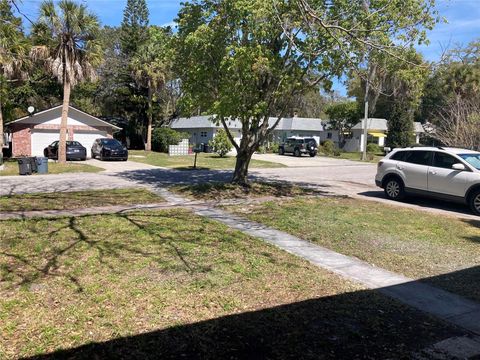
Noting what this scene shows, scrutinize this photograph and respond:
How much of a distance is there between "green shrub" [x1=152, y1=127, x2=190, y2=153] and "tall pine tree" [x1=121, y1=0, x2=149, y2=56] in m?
7.86

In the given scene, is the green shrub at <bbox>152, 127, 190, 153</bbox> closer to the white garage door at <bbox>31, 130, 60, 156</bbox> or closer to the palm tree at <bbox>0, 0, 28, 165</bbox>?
the white garage door at <bbox>31, 130, 60, 156</bbox>

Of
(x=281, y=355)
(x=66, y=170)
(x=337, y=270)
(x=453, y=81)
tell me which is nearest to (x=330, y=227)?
(x=337, y=270)

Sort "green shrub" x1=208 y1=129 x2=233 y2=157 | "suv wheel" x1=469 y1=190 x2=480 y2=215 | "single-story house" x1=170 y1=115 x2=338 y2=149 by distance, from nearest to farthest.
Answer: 1. "suv wheel" x1=469 y1=190 x2=480 y2=215
2. "green shrub" x1=208 y1=129 x2=233 y2=157
3. "single-story house" x1=170 y1=115 x2=338 y2=149

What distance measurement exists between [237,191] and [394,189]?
501 cm

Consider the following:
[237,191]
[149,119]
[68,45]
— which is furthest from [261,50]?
→ [149,119]

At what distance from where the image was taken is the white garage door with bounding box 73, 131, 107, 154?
1341 inches

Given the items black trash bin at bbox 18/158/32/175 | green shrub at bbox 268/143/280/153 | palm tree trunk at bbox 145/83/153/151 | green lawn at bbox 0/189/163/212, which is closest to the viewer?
green lawn at bbox 0/189/163/212

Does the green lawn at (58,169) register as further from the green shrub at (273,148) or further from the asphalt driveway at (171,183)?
the green shrub at (273,148)

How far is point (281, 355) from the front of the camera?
13.1 ft

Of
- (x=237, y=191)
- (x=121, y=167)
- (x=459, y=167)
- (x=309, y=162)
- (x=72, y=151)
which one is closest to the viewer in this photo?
(x=459, y=167)

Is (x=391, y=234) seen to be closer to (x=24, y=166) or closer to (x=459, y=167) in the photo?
(x=459, y=167)

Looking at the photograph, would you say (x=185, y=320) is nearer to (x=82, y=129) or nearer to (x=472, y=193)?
(x=472, y=193)

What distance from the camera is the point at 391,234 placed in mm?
9211

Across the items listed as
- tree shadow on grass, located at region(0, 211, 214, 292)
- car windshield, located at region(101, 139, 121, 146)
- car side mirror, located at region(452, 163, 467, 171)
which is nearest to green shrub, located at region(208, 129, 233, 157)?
car windshield, located at region(101, 139, 121, 146)
